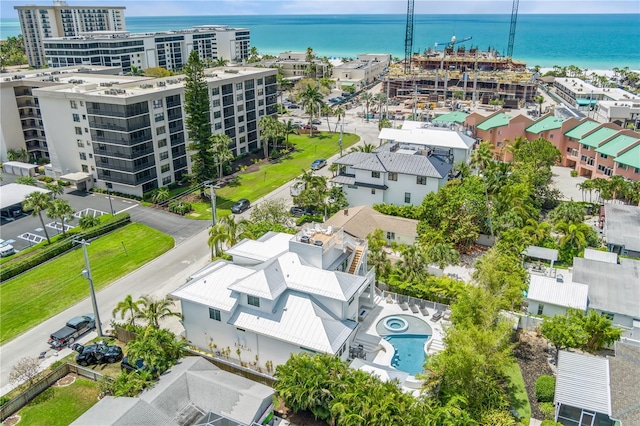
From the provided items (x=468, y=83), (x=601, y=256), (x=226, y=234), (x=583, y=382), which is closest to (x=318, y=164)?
(x=226, y=234)

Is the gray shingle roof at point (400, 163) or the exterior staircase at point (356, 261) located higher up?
the gray shingle roof at point (400, 163)

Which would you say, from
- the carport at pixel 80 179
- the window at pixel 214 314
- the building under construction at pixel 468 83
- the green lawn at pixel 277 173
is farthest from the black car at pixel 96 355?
the building under construction at pixel 468 83

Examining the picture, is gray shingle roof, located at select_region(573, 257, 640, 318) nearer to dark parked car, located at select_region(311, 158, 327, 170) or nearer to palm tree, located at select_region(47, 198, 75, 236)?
dark parked car, located at select_region(311, 158, 327, 170)

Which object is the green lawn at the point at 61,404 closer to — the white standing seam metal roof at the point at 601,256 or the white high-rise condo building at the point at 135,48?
the white standing seam metal roof at the point at 601,256

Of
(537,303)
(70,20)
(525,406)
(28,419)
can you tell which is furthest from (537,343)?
(70,20)

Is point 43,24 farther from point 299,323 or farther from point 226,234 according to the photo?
point 299,323

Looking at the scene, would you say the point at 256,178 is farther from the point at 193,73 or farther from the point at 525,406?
the point at 525,406
